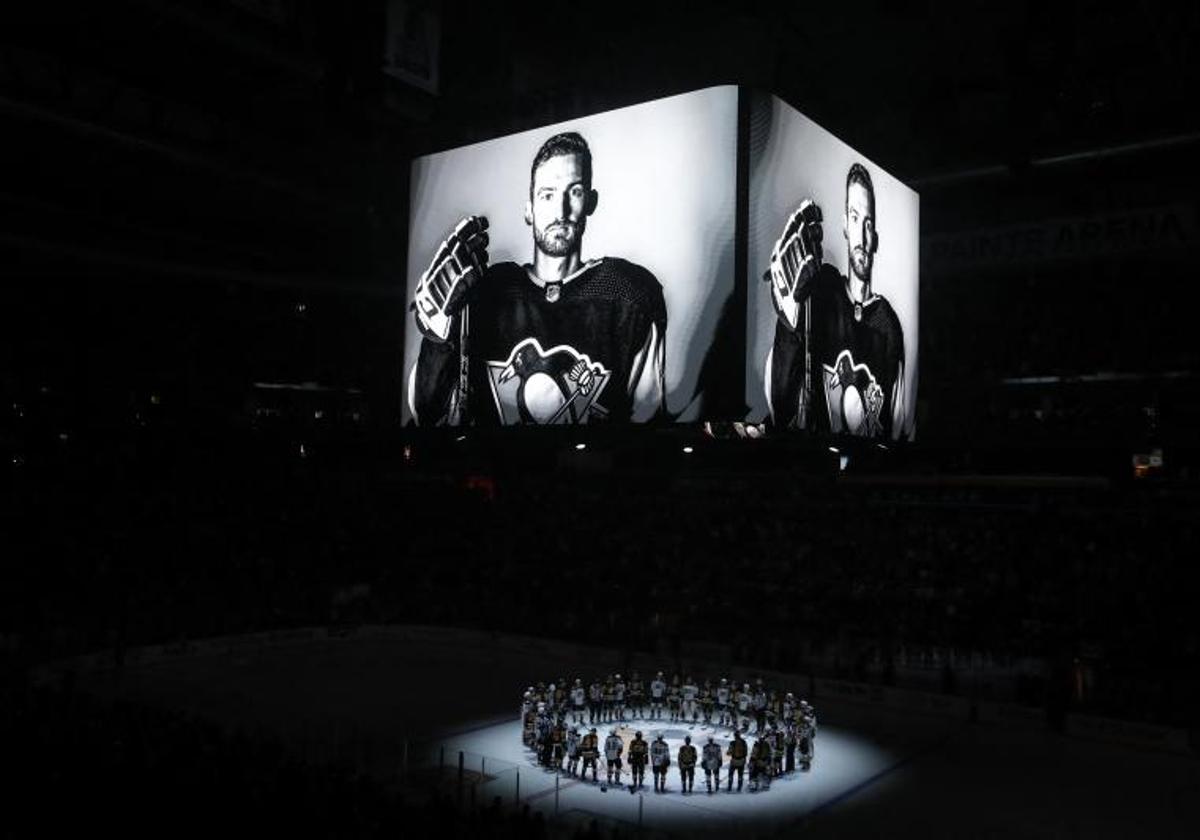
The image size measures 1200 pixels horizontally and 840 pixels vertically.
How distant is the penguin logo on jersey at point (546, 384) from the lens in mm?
14898

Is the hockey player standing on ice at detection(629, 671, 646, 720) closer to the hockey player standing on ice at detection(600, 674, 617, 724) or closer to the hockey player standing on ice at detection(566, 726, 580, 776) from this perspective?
the hockey player standing on ice at detection(600, 674, 617, 724)

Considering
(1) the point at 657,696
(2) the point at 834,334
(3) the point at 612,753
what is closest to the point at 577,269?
(2) the point at 834,334

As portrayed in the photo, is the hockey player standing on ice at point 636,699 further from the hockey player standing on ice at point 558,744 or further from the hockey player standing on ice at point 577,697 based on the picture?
the hockey player standing on ice at point 558,744

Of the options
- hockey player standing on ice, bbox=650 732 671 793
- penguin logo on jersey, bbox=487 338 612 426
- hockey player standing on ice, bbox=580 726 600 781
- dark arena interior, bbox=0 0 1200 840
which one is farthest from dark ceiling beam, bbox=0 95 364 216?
hockey player standing on ice, bbox=650 732 671 793

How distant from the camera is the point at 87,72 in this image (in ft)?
71.8

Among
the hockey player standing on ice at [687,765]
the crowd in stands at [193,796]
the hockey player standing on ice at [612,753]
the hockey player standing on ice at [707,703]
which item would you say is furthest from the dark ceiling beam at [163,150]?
the hockey player standing on ice at [687,765]

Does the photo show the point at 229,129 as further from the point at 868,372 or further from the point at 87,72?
the point at 868,372

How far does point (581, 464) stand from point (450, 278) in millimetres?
24507

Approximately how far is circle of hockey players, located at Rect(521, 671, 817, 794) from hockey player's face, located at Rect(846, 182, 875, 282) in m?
8.47

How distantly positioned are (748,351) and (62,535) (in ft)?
82.7

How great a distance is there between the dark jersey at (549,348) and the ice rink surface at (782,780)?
565cm

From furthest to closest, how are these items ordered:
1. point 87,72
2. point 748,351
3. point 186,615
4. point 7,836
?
point 186,615, point 87,72, point 748,351, point 7,836

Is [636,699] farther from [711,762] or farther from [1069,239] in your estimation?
[1069,239]

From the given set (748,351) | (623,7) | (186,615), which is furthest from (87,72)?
(748,351)
